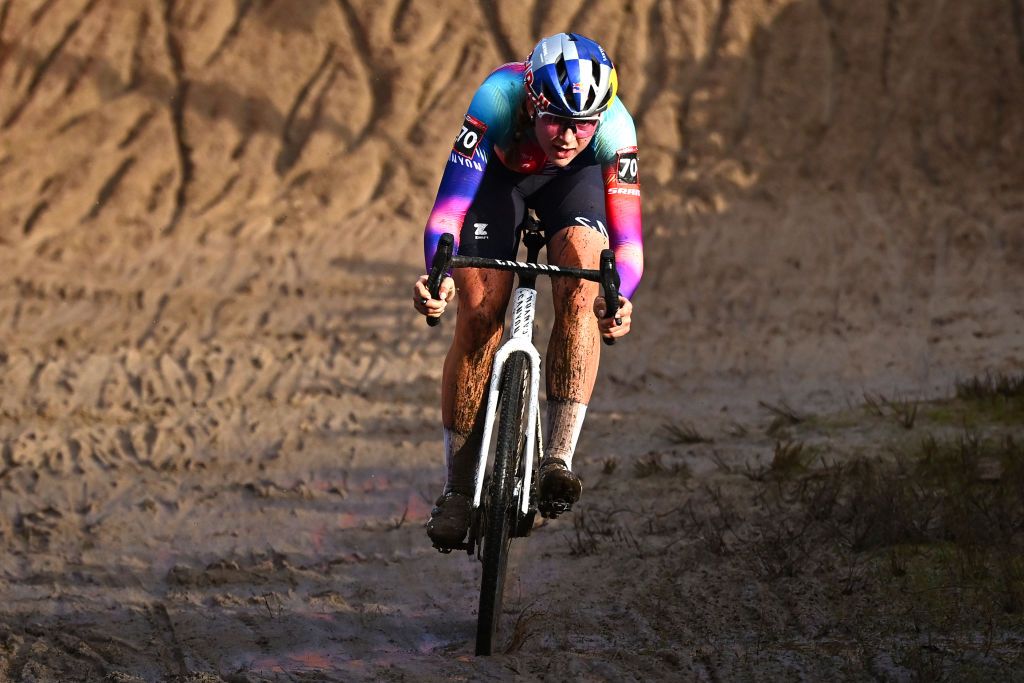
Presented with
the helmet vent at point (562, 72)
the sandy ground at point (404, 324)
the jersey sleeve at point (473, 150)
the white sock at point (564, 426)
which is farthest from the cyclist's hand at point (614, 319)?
the sandy ground at point (404, 324)

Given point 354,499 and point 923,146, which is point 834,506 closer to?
point 354,499

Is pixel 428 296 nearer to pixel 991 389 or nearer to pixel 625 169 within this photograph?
pixel 625 169

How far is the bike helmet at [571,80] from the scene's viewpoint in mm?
4477

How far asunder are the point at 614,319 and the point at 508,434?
513 millimetres

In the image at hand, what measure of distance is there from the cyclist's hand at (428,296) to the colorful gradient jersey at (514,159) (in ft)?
1.01

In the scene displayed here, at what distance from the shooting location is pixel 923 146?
12148mm

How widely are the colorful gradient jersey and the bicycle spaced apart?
1.03 feet

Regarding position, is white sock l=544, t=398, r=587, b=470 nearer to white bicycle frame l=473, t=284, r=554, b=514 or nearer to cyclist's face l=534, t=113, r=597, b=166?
white bicycle frame l=473, t=284, r=554, b=514

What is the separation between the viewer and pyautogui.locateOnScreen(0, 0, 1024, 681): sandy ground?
5316mm

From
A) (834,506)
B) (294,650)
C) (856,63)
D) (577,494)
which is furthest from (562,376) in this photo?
(856,63)

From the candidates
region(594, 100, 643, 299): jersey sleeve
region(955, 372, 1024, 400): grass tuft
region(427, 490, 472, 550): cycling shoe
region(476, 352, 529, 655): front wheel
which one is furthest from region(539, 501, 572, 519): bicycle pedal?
region(955, 372, 1024, 400): grass tuft

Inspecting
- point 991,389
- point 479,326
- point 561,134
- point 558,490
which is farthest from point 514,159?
point 991,389

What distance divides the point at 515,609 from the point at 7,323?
19.2ft

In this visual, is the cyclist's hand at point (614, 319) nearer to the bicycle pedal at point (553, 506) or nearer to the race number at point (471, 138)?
the bicycle pedal at point (553, 506)
